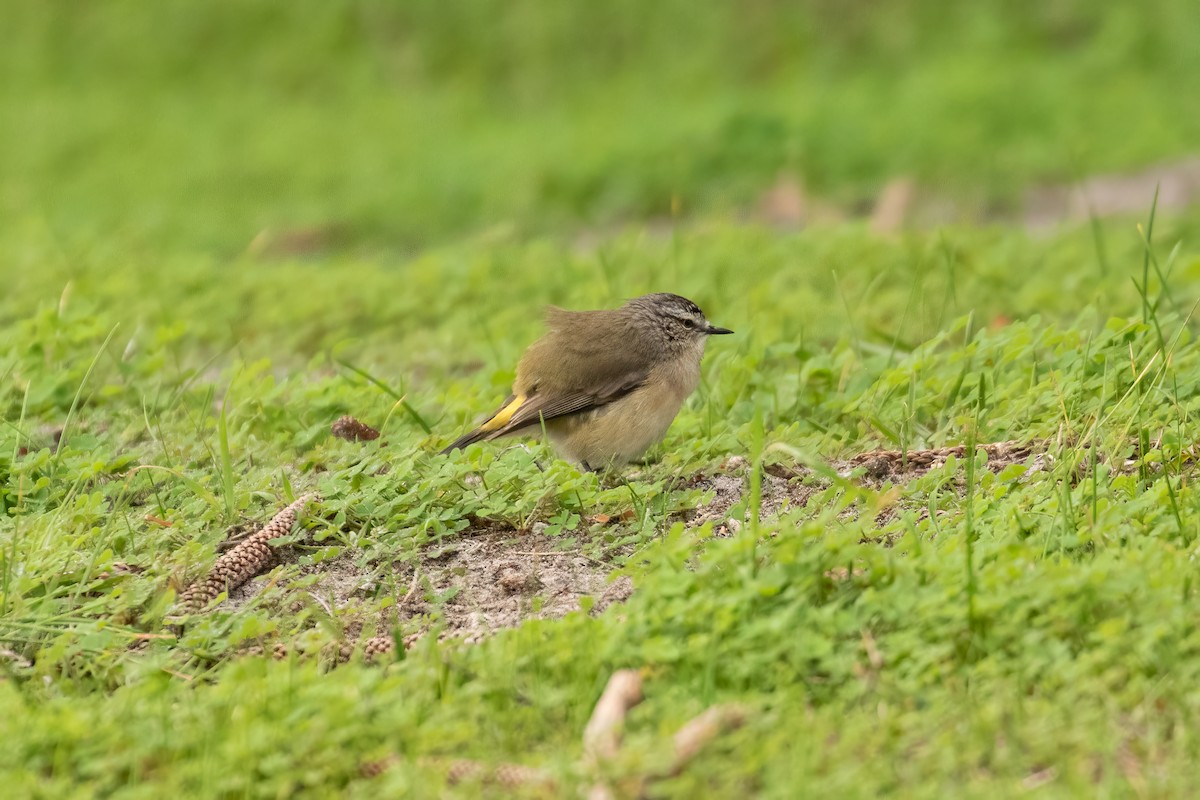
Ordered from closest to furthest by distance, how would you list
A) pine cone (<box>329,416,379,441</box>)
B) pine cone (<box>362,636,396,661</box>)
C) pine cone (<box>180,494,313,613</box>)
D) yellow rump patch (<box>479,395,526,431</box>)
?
pine cone (<box>362,636,396,661</box>), pine cone (<box>180,494,313,613</box>), yellow rump patch (<box>479,395,526,431</box>), pine cone (<box>329,416,379,441</box>)

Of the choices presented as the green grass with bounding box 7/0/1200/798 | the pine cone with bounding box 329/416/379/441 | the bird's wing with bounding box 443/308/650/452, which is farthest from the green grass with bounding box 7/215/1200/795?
the bird's wing with bounding box 443/308/650/452

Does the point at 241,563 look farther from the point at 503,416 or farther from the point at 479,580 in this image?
→ the point at 503,416

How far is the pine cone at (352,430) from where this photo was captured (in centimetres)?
636

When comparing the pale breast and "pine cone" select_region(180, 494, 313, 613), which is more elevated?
"pine cone" select_region(180, 494, 313, 613)

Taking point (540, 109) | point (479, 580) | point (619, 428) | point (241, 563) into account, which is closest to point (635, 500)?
point (479, 580)

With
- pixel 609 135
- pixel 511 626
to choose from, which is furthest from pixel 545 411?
pixel 609 135

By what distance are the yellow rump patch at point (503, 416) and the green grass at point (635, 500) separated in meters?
0.12

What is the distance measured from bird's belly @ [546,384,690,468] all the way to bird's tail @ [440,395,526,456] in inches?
7.0

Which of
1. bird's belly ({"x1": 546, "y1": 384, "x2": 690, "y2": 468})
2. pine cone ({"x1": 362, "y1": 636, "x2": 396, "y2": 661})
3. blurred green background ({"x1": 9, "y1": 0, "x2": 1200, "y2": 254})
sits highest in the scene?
pine cone ({"x1": 362, "y1": 636, "x2": 396, "y2": 661})

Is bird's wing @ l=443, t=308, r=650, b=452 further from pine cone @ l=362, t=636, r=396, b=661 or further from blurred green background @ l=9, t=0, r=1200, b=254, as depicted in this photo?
blurred green background @ l=9, t=0, r=1200, b=254

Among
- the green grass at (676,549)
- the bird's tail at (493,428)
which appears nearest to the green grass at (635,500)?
the green grass at (676,549)

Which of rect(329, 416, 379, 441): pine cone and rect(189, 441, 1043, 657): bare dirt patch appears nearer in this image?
rect(189, 441, 1043, 657): bare dirt patch

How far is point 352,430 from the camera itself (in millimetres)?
6359

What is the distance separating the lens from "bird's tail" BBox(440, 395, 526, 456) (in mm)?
6016
